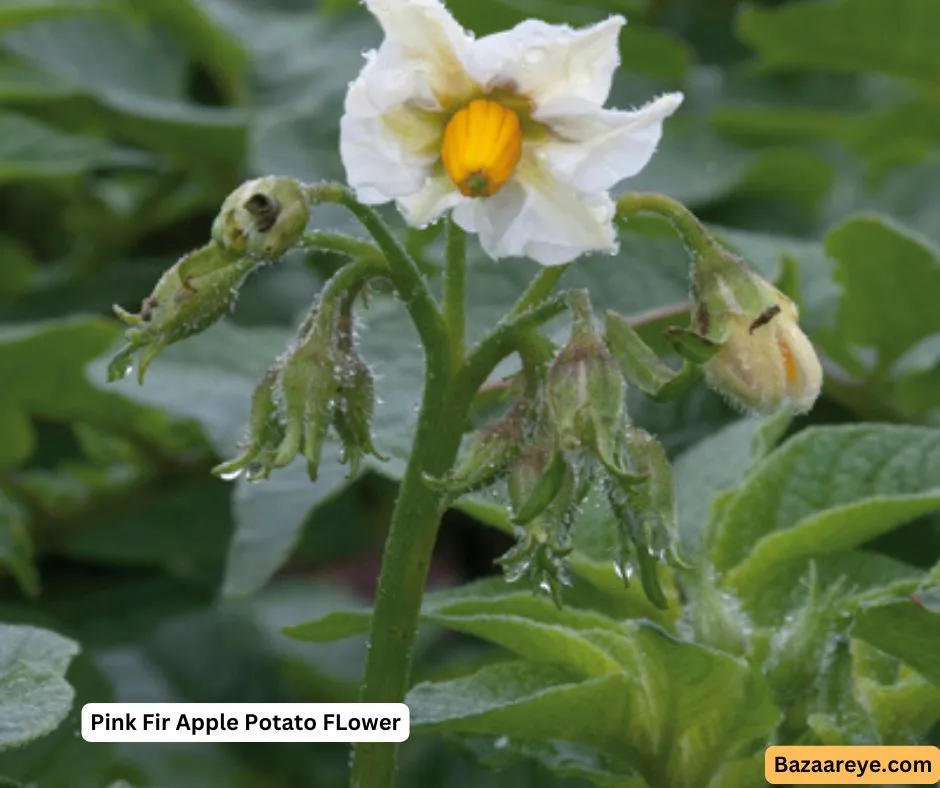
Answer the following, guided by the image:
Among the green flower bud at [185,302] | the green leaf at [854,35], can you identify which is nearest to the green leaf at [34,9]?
the green leaf at [854,35]

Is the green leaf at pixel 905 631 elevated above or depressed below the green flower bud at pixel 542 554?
below

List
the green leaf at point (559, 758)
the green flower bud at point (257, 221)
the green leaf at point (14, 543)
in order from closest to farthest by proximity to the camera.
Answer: the green flower bud at point (257, 221), the green leaf at point (559, 758), the green leaf at point (14, 543)

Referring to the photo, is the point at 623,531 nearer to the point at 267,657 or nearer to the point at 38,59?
the point at 267,657

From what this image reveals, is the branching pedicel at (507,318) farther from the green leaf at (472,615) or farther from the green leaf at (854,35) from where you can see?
the green leaf at (854,35)

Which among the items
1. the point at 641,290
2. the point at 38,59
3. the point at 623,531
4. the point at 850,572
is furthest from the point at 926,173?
the point at 623,531

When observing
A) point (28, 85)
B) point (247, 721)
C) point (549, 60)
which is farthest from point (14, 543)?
point (549, 60)

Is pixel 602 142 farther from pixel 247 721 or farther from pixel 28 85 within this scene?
pixel 28 85
